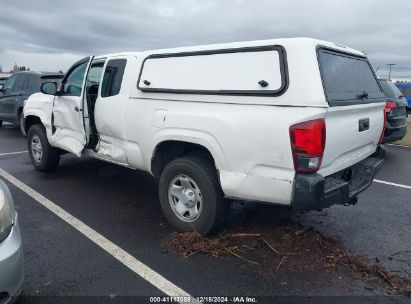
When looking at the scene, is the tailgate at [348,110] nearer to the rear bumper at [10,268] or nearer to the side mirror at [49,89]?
the rear bumper at [10,268]

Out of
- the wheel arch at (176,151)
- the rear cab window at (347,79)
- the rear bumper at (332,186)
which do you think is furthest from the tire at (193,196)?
the rear cab window at (347,79)

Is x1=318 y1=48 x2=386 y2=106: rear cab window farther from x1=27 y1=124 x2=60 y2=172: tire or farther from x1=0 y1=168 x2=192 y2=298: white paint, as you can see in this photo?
x1=27 y1=124 x2=60 y2=172: tire

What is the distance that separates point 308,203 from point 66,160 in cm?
577

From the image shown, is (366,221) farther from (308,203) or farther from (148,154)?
(148,154)

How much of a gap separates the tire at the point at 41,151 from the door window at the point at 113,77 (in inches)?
75.4

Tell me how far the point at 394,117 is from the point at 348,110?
539cm

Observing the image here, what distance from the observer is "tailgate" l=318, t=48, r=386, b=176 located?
3.40 metres

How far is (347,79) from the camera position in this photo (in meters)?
3.94

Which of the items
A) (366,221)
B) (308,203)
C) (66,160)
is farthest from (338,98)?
(66,160)

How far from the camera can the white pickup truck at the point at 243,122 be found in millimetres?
3293

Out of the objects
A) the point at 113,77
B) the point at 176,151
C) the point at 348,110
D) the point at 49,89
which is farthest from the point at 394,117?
the point at 49,89

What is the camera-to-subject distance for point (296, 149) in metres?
3.25

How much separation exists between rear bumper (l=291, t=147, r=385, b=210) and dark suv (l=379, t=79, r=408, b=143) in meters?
4.02

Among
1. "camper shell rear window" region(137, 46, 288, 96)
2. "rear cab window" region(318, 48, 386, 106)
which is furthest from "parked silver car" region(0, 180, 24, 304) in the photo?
"rear cab window" region(318, 48, 386, 106)
